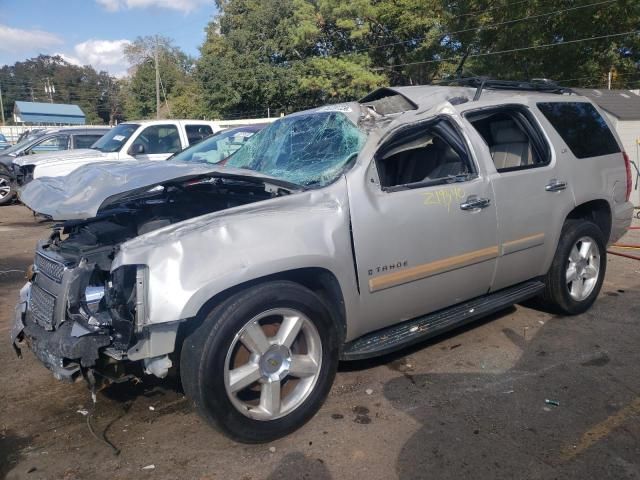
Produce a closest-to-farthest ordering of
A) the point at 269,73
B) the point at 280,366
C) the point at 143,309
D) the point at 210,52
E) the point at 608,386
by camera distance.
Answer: the point at 143,309 → the point at 280,366 → the point at 608,386 → the point at 269,73 → the point at 210,52

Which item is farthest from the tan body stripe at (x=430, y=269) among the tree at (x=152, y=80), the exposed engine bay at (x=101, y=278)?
the tree at (x=152, y=80)

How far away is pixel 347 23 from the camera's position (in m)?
32.9

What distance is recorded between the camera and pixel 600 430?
3.03 m

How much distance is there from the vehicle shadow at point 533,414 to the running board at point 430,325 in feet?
1.20

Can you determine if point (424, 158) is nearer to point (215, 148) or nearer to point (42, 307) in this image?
point (42, 307)

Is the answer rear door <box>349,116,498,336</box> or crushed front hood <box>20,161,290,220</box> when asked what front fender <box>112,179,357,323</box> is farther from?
crushed front hood <box>20,161,290,220</box>

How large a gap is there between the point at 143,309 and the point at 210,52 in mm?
53571

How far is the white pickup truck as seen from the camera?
11.0m

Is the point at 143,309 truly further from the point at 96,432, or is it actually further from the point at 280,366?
the point at 96,432

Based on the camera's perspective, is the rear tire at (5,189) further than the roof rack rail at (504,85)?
Yes

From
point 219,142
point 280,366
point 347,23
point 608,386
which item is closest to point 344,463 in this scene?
point 280,366

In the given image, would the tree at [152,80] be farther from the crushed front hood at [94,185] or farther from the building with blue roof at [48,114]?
the crushed front hood at [94,185]

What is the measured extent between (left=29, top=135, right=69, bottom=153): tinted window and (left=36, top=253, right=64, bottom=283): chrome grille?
12.3 meters

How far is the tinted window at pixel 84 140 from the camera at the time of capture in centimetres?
1413
